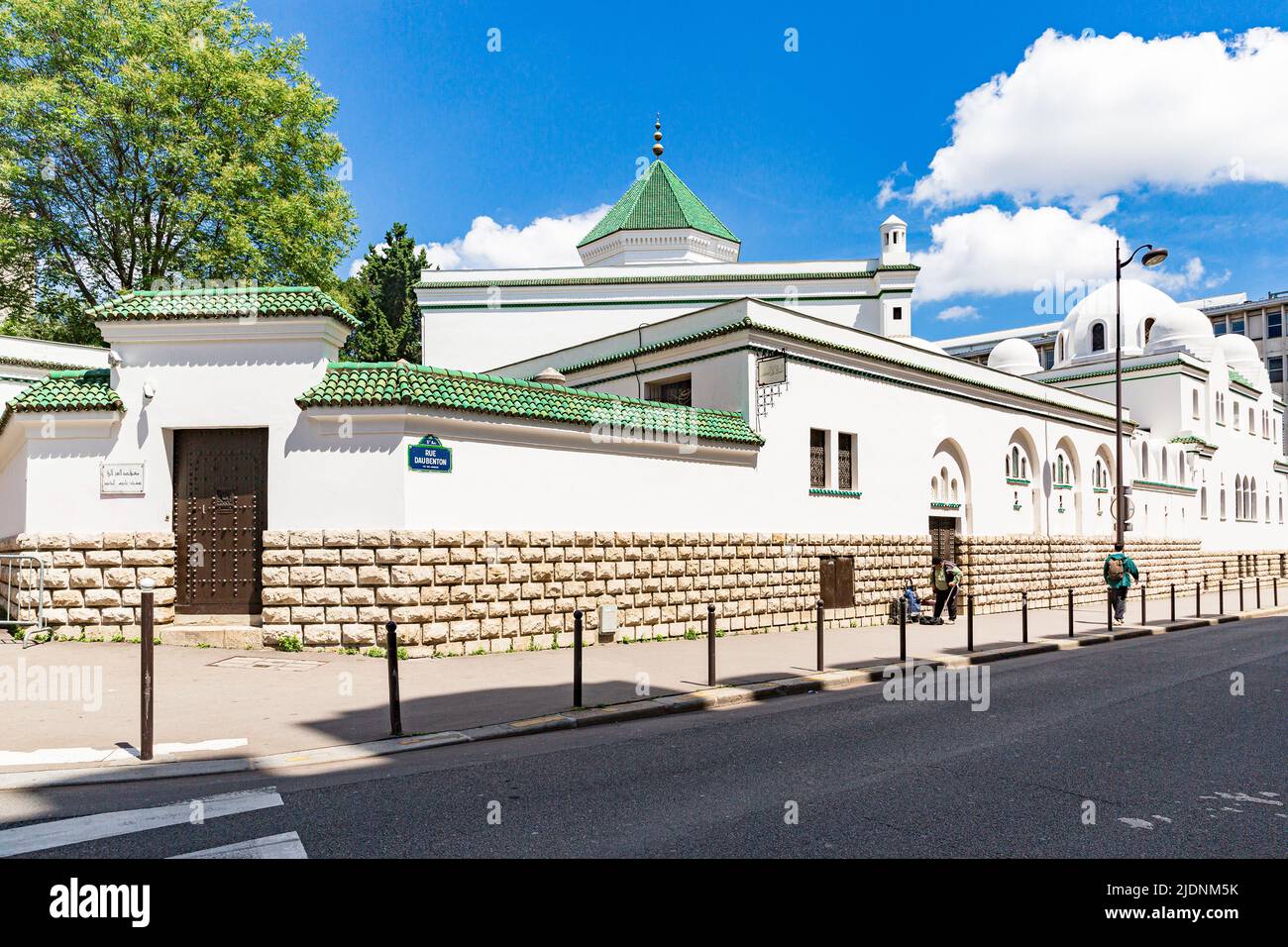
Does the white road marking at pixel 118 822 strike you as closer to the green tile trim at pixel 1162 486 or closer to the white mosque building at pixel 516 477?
the white mosque building at pixel 516 477

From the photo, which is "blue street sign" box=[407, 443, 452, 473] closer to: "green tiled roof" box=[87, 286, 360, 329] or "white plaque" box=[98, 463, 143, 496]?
"green tiled roof" box=[87, 286, 360, 329]

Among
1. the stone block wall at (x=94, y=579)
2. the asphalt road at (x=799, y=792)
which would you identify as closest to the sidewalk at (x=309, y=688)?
the stone block wall at (x=94, y=579)

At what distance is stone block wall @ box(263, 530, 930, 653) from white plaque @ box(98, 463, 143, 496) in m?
2.32

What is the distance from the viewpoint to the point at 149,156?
26.4m

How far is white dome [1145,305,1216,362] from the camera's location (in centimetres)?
4069

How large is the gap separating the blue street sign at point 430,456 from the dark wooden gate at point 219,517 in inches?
97.6

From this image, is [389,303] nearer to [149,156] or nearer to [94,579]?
[149,156]

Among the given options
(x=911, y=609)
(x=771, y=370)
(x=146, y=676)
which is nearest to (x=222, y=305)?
(x=146, y=676)

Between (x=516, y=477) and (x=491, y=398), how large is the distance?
54.2 inches

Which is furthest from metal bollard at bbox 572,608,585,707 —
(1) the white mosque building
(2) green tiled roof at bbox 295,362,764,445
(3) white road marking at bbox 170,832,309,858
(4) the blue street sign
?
(2) green tiled roof at bbox 295,362,764,445

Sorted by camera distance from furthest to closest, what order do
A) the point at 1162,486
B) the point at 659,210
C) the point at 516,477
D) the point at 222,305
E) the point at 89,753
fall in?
1. the point at 1162,486
2. the point at 659,210
3. the point at 516,477
4. the point at 222,305
5. the point at 89,753

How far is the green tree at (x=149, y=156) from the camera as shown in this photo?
2502 centimetres
